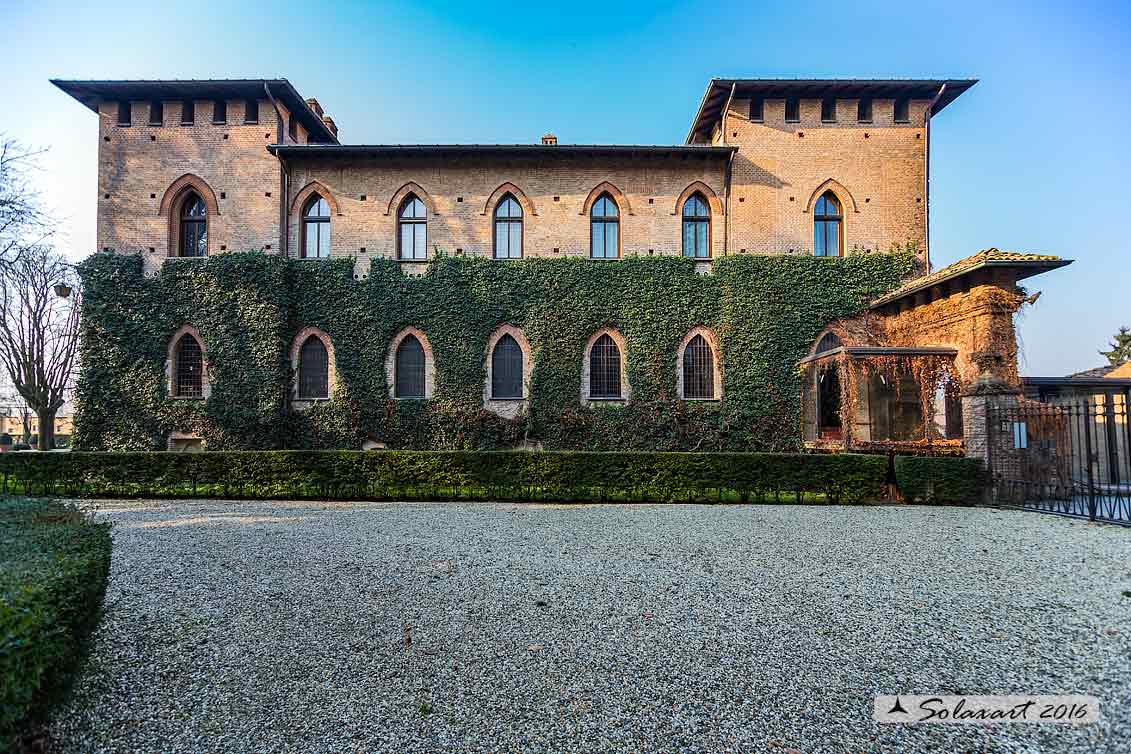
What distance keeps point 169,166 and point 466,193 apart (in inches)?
372

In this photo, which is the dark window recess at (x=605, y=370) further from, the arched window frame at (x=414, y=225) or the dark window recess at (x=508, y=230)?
the arched window frame at (x=414, y=225)

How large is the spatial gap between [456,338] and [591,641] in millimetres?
13564

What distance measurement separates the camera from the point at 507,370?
1745 centimetres

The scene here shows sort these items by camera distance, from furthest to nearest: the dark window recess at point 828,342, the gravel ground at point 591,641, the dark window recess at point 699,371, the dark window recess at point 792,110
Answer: the dark window recess at point 792,110, the dark window recess at point 699,371, the dark window recess at point 828,342, the gravel ground at point 591,641

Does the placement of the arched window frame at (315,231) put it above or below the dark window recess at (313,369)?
above

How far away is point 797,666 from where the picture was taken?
4.22 meters

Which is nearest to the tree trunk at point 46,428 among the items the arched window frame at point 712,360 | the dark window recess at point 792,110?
the arched window frame at point 712,360

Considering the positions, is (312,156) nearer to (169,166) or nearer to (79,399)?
(169,166)

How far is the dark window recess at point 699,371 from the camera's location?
17219 mm

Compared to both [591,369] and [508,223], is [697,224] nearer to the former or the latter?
[591,369]

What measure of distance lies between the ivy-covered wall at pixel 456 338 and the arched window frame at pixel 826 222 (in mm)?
820

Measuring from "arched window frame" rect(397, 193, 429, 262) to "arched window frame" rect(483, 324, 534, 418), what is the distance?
3.65 m

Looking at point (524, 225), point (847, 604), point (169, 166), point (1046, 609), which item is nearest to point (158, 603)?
point (847, 604)

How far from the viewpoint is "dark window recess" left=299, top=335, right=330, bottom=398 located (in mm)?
17500
